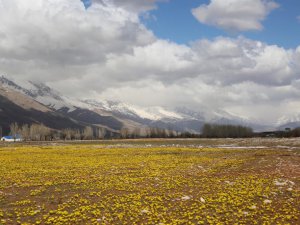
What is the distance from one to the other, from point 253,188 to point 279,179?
484 centimetres

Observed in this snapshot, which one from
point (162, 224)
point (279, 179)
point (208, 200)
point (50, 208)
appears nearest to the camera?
point (162, 224)

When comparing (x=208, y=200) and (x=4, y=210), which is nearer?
(x=4, y=210)

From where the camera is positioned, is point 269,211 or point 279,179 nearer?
point 269,211

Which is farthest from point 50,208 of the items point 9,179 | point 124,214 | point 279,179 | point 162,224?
point 279,179

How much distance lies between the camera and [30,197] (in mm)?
24969

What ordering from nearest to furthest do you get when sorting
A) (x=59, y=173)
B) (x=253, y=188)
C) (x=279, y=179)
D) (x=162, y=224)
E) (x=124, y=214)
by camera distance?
(x=162, y=224) < (x=124, y=214) < (x=253, y=188) < (x=279, y=179) < (x=59, y=173)

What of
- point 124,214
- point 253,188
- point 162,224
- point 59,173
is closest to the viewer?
point 162,224

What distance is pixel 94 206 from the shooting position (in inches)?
869

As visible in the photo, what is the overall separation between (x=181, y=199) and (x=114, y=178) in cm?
940

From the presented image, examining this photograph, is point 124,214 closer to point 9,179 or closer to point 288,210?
point 288,210

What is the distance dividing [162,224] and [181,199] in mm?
A: 5412

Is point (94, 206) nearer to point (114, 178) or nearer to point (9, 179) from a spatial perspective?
point (114, 178)

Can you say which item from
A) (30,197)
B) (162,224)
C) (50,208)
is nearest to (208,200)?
(162,224)

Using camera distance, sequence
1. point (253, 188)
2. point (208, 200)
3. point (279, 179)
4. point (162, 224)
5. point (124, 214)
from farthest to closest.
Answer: point (279, 179) < point (253, 188) < point (208, 200) < point (124, 214) < point (162, 224)
